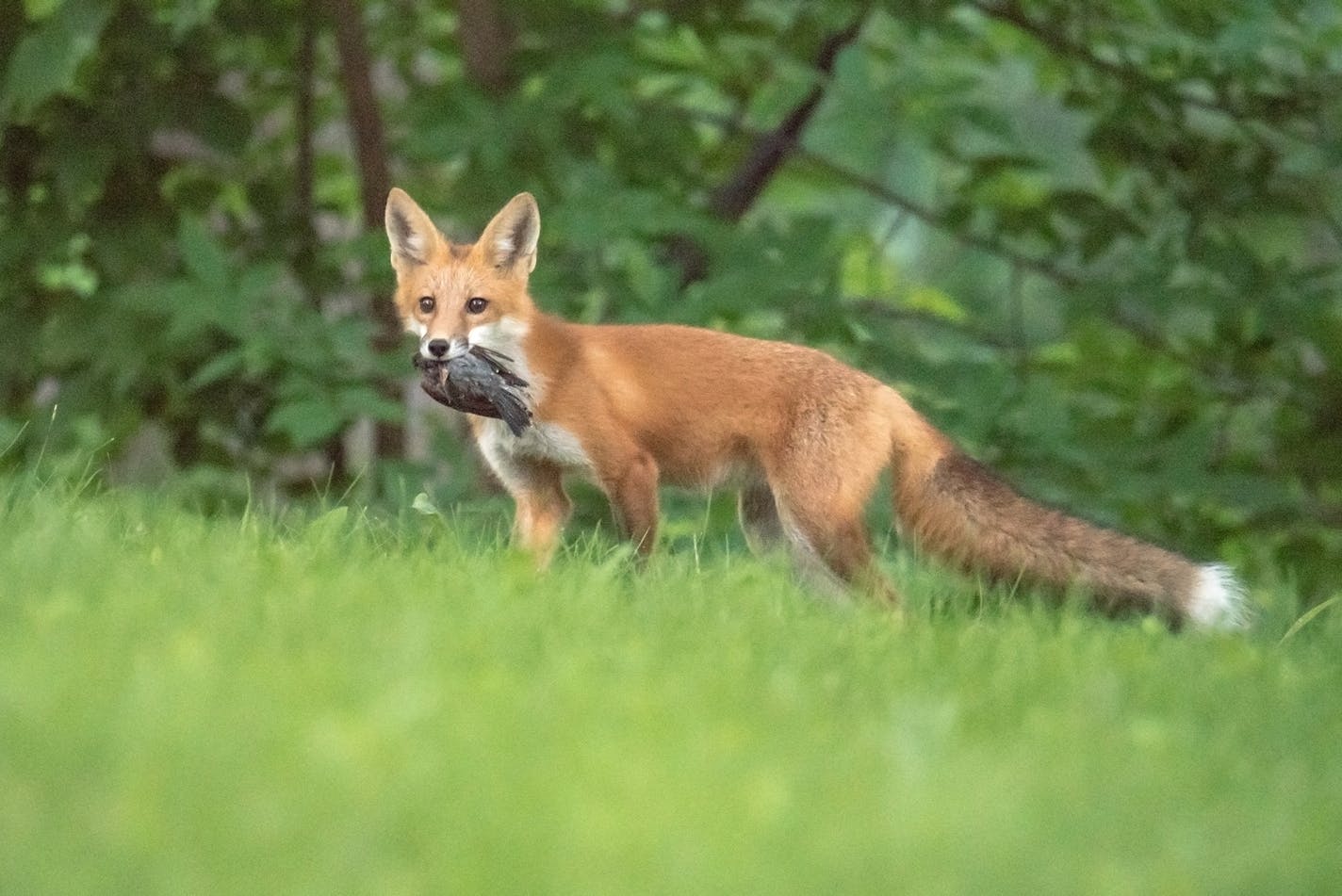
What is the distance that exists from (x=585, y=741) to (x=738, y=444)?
2.91 m

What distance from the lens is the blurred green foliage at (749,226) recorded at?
266 inches

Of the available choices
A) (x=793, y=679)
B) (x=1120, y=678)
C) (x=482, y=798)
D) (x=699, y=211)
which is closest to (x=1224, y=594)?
(x=1120, y=678)

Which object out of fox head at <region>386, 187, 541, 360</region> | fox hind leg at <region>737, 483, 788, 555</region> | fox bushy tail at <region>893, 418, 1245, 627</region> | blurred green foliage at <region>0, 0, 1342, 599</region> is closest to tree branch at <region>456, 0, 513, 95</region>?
blurred green foliage at <region>0, 0, 1342, 599</region>

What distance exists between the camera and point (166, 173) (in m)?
8.14

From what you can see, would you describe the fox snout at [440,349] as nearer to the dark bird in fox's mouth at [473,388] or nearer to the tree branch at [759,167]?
the dark bird in fox's mouth at [473,388]

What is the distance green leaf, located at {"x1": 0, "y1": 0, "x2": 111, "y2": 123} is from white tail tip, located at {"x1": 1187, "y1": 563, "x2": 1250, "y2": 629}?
4.24 metres

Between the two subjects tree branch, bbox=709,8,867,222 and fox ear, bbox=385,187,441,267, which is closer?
fox ear, bbox=385,187,441,267

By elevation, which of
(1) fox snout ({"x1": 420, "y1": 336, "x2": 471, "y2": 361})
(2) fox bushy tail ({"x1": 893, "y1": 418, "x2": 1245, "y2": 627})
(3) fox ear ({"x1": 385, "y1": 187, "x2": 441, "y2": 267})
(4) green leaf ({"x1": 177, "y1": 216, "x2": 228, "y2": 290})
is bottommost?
(2) fox bushy tail ({"x1": 893, "y1": 418, "x2": 1245, "y2": 627})

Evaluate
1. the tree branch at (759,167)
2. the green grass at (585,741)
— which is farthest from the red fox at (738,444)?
the tree branch at (759,167)

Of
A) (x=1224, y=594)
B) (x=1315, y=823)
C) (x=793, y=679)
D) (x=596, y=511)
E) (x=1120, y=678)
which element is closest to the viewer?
(x=1315, y=823)

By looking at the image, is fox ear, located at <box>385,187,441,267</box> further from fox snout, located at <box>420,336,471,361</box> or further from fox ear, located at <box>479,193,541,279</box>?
fox snout, located at <box>420,336,471,361</box>

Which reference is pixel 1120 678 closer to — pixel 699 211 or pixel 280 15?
pixel 699 211

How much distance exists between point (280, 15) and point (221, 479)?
2179 millimetres

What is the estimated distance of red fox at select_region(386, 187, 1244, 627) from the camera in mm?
5645
